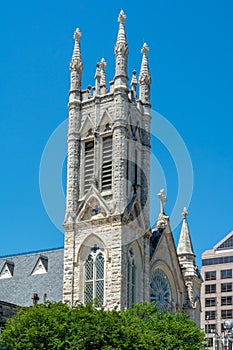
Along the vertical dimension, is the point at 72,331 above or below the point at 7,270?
below

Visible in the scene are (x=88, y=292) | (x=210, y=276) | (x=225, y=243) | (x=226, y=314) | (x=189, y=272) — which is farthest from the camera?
(x=225, y=243)

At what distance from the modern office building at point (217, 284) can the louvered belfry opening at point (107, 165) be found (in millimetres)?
66690

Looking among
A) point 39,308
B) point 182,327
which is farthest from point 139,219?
point 39,308

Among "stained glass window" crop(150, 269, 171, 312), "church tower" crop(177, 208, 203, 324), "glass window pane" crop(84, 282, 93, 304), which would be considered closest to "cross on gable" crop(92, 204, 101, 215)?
"glass window pane" crop(84, 282, 93, 304)

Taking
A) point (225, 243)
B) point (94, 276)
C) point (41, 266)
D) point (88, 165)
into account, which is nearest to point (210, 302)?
point (225, 243)

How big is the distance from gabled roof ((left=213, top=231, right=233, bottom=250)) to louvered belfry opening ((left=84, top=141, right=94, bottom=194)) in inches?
2777

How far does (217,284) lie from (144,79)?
6587 centimetres

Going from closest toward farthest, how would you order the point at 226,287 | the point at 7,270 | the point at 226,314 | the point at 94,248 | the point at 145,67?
the point at 94,248 → the point at 145,67 → the point at 7,270 → the point at 226,314 → the point at 226,287

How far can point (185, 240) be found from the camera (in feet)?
235

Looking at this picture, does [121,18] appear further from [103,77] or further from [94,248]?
[94,248]

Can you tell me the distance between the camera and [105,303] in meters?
57.3

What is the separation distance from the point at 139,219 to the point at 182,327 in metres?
11.2

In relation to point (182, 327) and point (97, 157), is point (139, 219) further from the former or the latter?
point (182, 327)

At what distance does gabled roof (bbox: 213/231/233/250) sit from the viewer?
130250 millimetres
